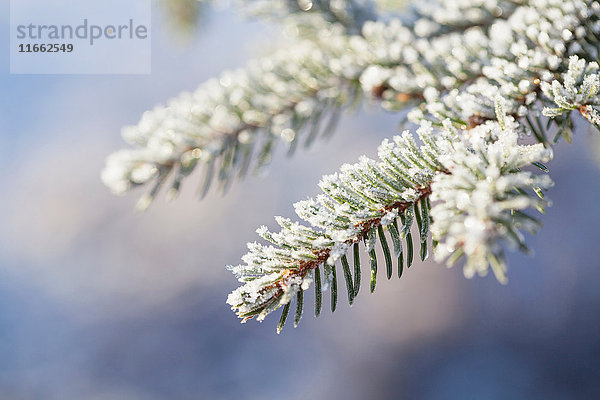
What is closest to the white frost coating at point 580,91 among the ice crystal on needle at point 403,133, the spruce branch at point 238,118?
the ice crystal on needle at point 403,133

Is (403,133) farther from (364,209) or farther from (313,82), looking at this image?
(313,82)

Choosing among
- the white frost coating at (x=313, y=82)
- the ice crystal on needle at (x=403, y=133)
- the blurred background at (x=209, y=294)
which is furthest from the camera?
the blurred background at (x=209, y=294)

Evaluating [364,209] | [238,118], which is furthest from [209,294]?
[364,209]

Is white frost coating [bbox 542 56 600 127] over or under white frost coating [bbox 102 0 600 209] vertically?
under

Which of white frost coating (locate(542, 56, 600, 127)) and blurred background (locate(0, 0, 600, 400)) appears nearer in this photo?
white frost coating (locate(542, 56, 600, 127))

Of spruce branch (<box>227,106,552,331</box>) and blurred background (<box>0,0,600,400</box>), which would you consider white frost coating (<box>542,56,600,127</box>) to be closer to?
spruce branch (<box>227,106,552,331</box>)

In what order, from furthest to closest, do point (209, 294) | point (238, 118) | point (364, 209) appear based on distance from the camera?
1. point (209, 294)
2. point (238, 118)
3. point (364, 209)

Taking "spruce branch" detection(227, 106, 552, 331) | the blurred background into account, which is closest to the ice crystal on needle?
"spruce branch" detection(227, 106, 552, 331)

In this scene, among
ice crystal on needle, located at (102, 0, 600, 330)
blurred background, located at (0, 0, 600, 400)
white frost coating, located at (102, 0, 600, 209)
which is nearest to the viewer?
ice crystal on needle, located at (102, 0, 600, 330)

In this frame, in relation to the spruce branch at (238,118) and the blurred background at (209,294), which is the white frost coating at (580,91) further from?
the blurred background at (209,294)

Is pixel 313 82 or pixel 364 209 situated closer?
pixel 364 209
